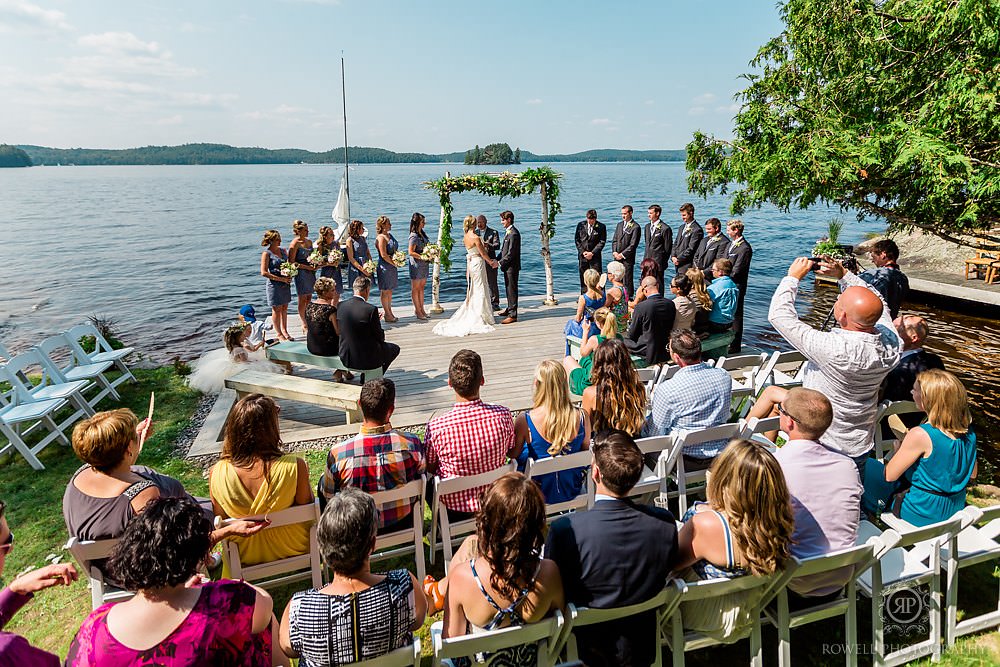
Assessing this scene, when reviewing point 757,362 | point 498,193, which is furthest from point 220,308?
point 757,362

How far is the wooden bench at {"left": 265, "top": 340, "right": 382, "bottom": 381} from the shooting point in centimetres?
712

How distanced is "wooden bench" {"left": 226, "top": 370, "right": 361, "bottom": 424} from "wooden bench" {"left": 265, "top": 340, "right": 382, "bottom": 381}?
1.29 feet

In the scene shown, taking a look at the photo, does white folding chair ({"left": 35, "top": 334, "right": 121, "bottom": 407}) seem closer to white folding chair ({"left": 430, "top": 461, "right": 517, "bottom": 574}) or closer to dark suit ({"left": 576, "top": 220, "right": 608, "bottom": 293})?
white folding chair ({"left": 430, "top": 461, "right": 517, "bottom": 574})

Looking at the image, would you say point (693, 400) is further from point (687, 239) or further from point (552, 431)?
point (687, 239)

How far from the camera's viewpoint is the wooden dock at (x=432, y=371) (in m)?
6.79

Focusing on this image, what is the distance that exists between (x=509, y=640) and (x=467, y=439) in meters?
1.58

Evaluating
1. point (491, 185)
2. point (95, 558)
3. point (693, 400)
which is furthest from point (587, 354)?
point (491, 185)

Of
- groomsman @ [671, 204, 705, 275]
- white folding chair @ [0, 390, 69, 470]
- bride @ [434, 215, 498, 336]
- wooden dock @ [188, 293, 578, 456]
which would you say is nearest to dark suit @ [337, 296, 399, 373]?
wooden dock @ [188, 293, 578, 456]

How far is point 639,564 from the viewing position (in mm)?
2641

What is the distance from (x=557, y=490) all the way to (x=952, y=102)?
4095 millimetres

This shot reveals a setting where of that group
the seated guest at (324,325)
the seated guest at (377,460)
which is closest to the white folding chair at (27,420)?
the seated guest at (324,325)

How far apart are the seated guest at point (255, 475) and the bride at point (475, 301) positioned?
636cm

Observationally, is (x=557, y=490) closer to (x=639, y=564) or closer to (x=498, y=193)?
(x=639, y=564)

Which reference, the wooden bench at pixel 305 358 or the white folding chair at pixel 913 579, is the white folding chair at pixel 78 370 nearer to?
the wooden bench at pixel 305 358
